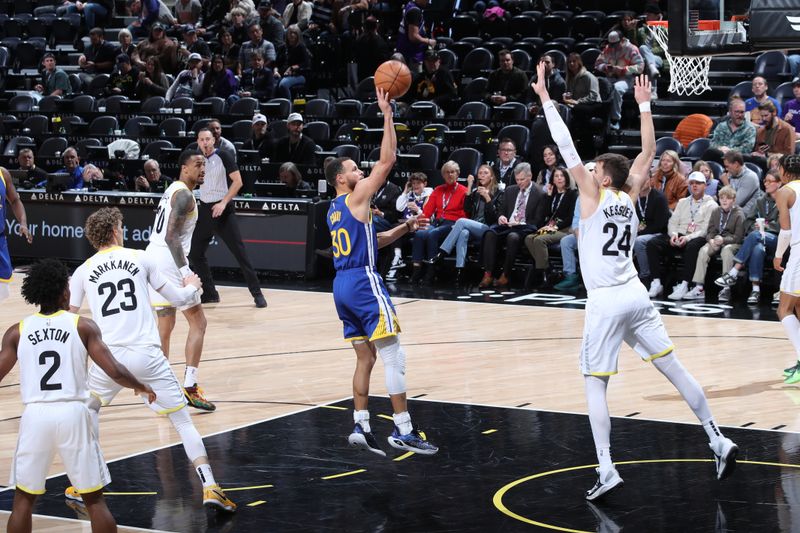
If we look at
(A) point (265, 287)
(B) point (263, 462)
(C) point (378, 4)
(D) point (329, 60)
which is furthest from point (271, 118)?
(B) point (263, 462)

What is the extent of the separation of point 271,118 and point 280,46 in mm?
2665

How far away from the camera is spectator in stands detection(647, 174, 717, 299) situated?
13.5 m

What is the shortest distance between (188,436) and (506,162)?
9.76 metres

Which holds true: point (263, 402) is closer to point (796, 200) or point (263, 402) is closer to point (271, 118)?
point (796, 200)

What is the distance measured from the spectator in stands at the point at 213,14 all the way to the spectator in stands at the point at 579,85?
31.0 ft

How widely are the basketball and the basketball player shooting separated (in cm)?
392

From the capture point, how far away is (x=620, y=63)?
671 inches

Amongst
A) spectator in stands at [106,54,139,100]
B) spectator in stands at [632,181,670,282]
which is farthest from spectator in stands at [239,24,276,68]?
spectator in stands at [632,181,670,282]

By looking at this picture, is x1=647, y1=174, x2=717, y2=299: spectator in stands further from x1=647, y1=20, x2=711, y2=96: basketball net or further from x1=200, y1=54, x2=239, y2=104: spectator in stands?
x1=200, y1=54, x2=239, y2=104: spectator in stands

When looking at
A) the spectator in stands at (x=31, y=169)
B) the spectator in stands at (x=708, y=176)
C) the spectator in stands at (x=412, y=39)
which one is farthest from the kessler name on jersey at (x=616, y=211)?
the spectator in stands at (x=31, y=169)

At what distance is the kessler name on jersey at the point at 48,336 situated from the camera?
5309mm

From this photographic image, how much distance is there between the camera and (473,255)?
615 inches

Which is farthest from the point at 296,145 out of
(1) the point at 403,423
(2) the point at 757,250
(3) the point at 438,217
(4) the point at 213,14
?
(1) the point at 403,423

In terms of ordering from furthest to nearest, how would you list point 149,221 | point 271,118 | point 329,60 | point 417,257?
point 329,60
point 271,118
point 149,221
point 417,257
